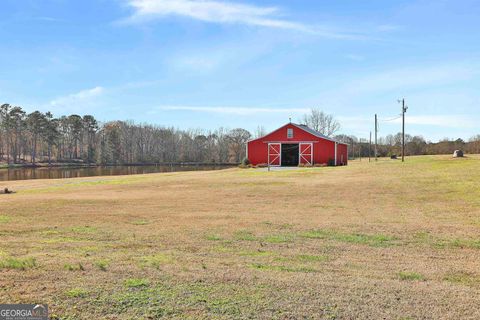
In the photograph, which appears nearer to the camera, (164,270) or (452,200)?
(164,270)

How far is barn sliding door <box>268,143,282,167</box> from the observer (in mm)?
43000

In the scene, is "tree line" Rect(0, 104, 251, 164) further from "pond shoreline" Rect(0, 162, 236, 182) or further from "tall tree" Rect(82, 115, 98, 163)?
"pond shoreline" Rect(0, 162, 236, 182)

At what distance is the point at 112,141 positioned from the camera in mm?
97000

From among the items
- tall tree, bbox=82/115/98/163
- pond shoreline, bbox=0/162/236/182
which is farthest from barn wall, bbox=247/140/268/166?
tall tree, bbox=82/115/98/163

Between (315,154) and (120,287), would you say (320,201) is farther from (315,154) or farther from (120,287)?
(315,154)

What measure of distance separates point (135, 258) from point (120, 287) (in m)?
1.61

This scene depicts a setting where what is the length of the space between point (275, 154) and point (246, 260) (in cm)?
3692

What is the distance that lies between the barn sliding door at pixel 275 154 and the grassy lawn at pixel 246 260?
95.3 ft

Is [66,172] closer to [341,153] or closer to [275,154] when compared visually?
[275,154]

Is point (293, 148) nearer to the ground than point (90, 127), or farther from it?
nearer to the ground

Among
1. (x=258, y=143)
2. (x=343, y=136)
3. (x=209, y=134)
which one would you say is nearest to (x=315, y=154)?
(x=258, y=143)

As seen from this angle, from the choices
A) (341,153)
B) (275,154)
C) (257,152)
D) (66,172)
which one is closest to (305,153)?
(275,154)

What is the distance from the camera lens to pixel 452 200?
14.2m

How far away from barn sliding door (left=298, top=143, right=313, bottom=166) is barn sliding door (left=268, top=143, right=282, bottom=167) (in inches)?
84.2
